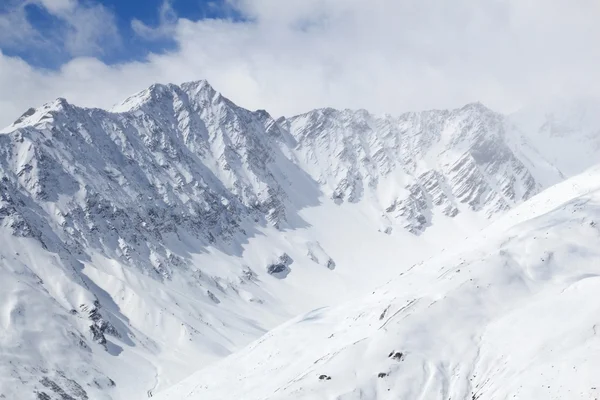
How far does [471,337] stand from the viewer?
61812 millimetres

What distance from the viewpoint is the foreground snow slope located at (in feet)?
174

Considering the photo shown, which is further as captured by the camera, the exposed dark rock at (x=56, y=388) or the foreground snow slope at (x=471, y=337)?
the exposed dark rock at (x=56, y=388)

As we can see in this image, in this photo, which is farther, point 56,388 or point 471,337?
point 56,388

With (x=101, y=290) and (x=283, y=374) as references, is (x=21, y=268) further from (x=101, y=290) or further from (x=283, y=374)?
(x=283, y=374)

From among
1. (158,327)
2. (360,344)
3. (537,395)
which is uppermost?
(158,327)

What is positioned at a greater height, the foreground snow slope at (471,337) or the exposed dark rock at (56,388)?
the exposed dark rock at (56,388)

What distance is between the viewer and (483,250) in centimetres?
7931

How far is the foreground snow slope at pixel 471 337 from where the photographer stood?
5300 cm

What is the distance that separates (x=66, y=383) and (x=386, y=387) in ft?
335

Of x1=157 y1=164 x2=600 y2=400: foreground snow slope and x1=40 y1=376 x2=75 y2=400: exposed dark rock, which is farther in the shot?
x1=40 y1=376 x2=75 y2=400: exposed dark rock

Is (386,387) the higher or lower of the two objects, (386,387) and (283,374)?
the lower

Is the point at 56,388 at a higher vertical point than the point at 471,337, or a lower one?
higher

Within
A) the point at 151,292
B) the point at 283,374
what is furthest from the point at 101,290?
the point at 283,374

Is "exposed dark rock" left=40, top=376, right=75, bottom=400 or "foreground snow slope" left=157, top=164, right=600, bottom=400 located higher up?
"exposed dark rock" left=40, top=376, right=75, bottom=400
